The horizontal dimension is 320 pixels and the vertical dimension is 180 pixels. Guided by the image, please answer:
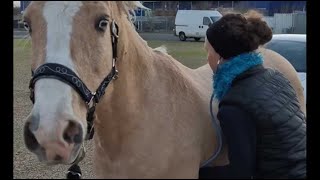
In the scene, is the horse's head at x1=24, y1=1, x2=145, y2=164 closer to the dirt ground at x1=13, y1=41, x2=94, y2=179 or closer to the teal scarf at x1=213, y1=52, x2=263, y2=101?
the teal scarf at x1=213, y1=52, x2=263, y2=101

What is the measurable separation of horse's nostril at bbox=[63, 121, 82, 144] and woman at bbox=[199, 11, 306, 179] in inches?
28.3

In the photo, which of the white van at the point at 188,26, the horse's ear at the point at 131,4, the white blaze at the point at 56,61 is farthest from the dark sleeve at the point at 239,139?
the white van at the point at 188,26

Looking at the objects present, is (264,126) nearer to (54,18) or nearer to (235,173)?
(235,173)

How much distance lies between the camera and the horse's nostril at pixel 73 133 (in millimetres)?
1698

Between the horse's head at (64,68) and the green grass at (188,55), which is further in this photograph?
the green grass at (188,55)

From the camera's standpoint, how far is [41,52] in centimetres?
184

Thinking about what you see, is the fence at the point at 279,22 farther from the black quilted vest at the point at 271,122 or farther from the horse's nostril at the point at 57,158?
the horse's nostril at the point at 57,158

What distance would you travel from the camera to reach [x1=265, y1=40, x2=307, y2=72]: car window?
6.05 meters

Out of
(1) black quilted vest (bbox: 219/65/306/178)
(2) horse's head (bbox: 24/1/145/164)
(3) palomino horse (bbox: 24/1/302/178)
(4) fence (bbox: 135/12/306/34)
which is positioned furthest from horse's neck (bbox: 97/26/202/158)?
(4) fence (bbox: 135/12/306/34)

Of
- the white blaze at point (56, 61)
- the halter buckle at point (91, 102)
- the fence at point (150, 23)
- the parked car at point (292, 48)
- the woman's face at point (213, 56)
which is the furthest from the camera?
the parked car at point (292, 48)

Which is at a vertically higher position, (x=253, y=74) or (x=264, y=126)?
(x=253, y=74)

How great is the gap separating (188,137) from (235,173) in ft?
1.01

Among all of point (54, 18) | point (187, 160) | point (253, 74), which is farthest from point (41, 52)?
point (253, 74)

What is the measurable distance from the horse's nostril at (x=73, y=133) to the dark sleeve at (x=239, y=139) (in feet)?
2.36
